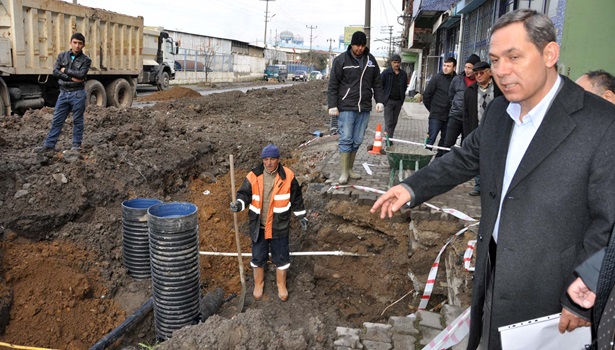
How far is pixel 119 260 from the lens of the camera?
227 inches

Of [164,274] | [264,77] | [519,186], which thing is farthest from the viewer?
[264,77]

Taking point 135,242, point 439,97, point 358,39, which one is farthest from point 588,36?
point 135,242

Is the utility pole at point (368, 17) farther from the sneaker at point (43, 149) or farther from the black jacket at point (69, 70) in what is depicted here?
the sneaker at point (43, 149)

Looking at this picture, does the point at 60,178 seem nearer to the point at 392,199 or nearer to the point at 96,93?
the point at 392,199

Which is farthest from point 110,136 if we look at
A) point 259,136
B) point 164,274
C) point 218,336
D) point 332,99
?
point 218,336

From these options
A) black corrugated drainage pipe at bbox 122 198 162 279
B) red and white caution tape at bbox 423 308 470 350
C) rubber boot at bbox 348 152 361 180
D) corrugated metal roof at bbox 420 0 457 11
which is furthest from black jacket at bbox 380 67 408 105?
corrugated metal roof at bbox 420 0 457 11

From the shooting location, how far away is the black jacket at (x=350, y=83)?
6.88 m

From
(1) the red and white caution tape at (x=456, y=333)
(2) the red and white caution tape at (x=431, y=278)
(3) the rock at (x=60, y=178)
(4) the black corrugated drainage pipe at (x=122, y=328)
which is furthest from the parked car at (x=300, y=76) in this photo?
(1) the red and white caution tape at (x=456, y=333)

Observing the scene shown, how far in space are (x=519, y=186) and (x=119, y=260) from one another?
4.92m

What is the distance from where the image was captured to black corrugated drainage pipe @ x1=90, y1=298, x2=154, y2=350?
415cm

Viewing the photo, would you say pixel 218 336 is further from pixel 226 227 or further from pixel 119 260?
pixel 226 227

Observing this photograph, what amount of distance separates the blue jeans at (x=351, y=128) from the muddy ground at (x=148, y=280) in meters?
0.68

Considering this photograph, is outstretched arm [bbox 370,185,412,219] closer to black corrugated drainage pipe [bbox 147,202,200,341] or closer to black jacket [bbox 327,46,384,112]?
black corrugated drainage pipe [bbox 147,202,200,341]

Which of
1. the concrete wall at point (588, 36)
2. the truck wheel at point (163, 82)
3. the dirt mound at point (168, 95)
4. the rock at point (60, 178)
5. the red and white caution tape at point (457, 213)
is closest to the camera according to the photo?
the red and white caution tape at point (457, 213)
